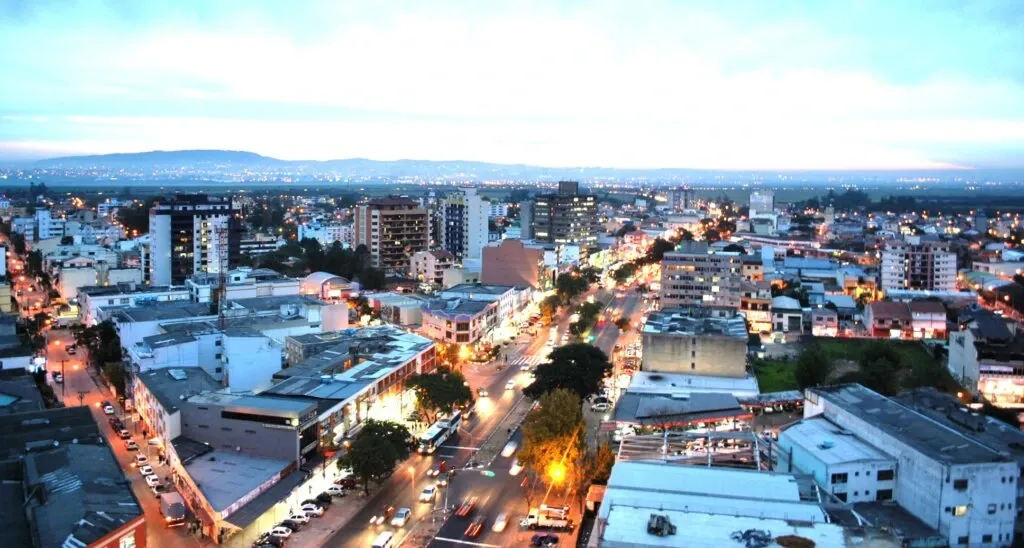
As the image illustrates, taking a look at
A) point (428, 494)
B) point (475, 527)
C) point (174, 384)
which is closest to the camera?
point (475, 527)

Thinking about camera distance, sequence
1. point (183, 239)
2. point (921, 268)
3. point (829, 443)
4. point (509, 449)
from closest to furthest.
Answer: point (829, 443) → point (509, 449) → point (183, 239) → point (921, 268)

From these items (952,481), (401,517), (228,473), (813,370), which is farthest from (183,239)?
(952,481)

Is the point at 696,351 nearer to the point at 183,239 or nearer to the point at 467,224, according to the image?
the point at 183,239

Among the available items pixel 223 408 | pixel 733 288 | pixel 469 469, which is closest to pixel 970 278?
pixel 733 288

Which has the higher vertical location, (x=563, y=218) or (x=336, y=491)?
(x=563, y=218)

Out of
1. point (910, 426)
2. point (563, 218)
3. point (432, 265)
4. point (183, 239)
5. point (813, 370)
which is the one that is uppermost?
point (563, 218)

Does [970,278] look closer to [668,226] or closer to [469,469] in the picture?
[668,226]

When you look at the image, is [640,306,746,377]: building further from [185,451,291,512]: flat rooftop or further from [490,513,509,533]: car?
[185,451,291,512]: flat rooftop

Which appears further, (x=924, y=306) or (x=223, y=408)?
(x=924, y=306)
